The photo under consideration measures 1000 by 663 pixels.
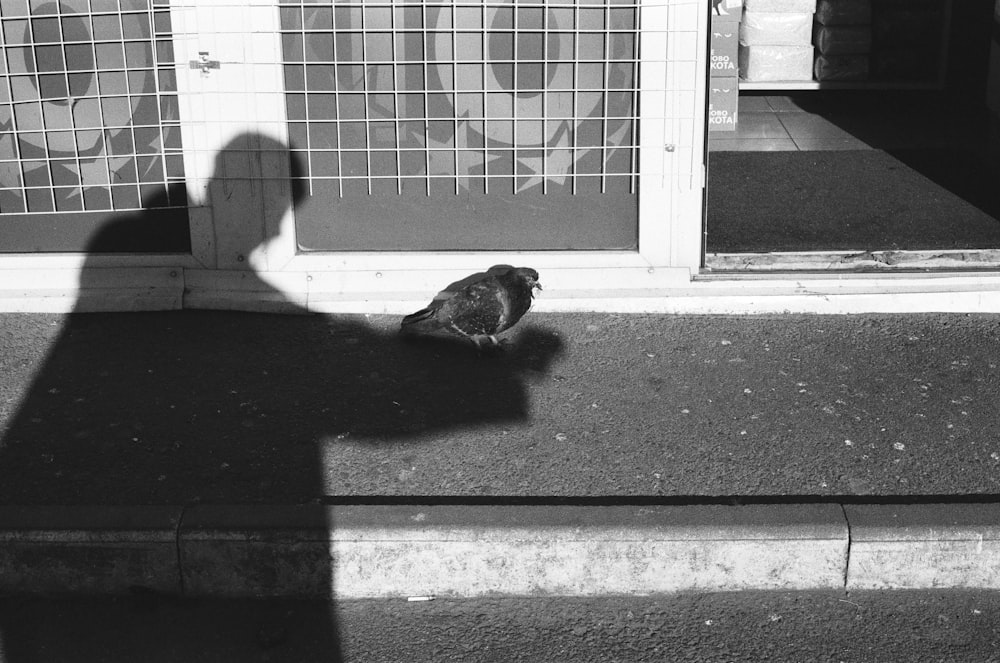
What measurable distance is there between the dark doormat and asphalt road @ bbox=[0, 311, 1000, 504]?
4.67ft

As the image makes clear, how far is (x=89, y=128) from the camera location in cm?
564

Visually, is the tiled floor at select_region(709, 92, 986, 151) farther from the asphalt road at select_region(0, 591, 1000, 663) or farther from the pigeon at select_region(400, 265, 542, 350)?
the asphalt road at select_region(0, 591, 1000, 663)

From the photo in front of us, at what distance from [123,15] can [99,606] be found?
309 centimetres

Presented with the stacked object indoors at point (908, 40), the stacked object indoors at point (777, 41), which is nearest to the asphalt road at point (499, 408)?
the stacked object indoors at point (777, 41)

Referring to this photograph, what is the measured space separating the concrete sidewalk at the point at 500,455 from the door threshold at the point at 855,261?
1.06 feet

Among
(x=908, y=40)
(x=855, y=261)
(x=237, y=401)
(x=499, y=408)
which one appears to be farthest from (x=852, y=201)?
(x=908, y=40)

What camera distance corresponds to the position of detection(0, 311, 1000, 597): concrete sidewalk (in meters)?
3.69

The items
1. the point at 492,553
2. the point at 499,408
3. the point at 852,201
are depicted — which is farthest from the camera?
the point at 852,201

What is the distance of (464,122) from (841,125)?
6.72 m

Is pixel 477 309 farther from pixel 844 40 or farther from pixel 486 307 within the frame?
pixel 844 40

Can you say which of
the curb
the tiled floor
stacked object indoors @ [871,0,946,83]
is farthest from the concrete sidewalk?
stacked object indoors @ [871,0,946,83]

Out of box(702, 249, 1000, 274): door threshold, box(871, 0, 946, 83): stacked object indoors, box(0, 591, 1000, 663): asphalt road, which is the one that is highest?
box(871, 0, 946, 83): stacked object indoors

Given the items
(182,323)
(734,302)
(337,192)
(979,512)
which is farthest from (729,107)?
(979,512)

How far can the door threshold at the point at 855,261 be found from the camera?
5.88m
